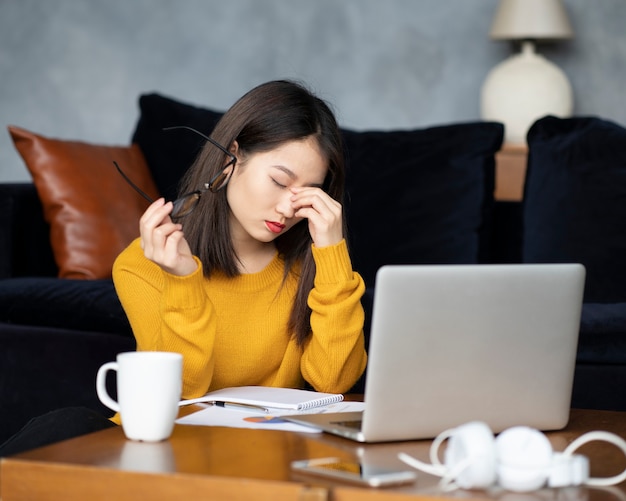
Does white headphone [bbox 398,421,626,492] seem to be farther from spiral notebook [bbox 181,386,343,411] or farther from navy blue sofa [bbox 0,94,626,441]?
navy blue sofa [bbox 0,94,626,441]

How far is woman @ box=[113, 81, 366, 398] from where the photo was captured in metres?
1.50

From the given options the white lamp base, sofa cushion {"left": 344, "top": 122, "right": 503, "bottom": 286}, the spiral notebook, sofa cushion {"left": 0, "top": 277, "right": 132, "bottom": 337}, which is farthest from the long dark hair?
the white lamp base

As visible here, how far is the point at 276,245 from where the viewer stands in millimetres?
1722

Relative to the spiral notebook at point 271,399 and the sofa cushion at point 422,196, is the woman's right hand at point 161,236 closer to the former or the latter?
the spiral notebook at point 271,399

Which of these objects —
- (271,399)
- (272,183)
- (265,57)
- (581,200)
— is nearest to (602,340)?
(581,200)

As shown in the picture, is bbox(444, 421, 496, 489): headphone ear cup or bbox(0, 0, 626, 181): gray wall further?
bbox(0, 0, 626, 181): gray wall

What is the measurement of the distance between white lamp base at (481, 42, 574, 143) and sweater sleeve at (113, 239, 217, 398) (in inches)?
73.6

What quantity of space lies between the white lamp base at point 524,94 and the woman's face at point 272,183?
1.64 meters

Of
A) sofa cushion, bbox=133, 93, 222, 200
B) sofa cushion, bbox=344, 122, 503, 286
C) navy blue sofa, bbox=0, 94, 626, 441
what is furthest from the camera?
sofa cushion, bbox=133, 93, 222, 200

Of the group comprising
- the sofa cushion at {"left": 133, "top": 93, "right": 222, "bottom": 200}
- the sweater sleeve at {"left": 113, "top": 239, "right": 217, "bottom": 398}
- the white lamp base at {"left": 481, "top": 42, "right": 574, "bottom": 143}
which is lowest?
the sweater sleeve at {"left": 113, "top": 239, "right": 217, "bottom": 398}

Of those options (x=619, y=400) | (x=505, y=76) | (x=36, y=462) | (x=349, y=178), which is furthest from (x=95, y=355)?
(x=505, y=76)

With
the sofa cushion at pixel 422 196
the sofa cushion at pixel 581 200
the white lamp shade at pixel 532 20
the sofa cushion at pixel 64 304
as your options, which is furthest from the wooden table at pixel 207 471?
the white lamp shade at pixel 532 20

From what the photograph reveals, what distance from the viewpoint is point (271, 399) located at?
4.07 feet

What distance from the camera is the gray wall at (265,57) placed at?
3369 millimetres
